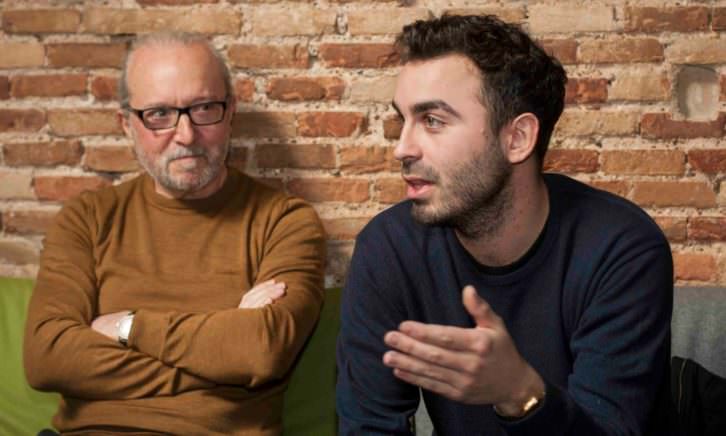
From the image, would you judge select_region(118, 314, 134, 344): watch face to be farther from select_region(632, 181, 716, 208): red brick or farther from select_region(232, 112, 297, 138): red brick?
select_region(632, 181, 716, 208): red brick

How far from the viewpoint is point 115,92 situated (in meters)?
2.75

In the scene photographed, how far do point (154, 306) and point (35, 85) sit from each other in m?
0.86

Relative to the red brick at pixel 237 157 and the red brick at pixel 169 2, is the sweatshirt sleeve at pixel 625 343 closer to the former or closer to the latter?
the red brick at pixel 237 157

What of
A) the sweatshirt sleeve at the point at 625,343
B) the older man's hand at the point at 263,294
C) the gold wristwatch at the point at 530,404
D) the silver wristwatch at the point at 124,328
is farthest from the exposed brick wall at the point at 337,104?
the gold wristwatch at the point at 530,404

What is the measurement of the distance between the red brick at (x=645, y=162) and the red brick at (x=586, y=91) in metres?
0.15

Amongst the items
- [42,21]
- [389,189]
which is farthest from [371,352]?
[42,21]

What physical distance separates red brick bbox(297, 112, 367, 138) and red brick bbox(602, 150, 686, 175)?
683 mm

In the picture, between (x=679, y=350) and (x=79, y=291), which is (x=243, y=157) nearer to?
(x=79, y=291)

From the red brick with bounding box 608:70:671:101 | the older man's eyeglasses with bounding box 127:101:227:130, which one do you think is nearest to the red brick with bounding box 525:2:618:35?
the red brick with bounding box 608:70:671:101

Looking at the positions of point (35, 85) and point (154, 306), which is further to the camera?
point (35, 85)

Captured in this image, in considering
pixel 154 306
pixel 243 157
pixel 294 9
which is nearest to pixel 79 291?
pixel 154 306

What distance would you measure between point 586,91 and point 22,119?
1.62m

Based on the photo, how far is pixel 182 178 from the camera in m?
2.40

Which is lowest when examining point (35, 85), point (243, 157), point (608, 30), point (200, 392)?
point (200, 392)
